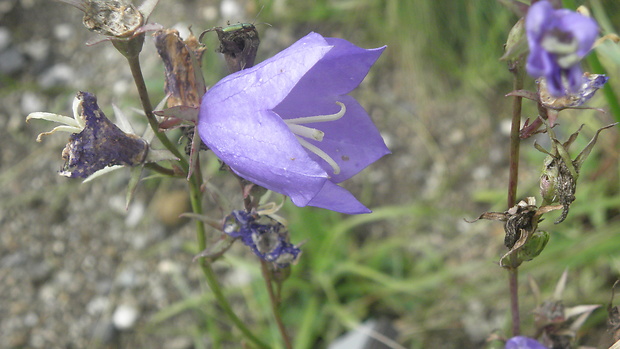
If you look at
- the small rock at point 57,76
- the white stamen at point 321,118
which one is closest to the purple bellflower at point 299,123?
the white stamen at point 321,118

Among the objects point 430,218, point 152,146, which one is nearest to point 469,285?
point 430,218

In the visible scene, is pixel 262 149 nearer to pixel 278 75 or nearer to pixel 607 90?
pixel 278 75

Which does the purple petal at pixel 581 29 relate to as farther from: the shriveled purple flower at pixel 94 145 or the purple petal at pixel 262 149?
the shriveled purple flower at pixel 94 145

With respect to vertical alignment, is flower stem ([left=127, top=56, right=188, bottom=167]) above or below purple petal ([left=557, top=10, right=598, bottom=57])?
below

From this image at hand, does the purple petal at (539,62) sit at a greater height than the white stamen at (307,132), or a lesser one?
greater

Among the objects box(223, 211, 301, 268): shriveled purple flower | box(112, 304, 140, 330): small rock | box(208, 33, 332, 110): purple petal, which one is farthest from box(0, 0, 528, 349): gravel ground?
box(208, 33, 332, 110): purple petal

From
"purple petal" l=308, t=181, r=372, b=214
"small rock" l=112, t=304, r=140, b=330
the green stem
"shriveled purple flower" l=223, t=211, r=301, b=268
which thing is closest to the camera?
"purple petal" l=308, t=181, r=372, b=214

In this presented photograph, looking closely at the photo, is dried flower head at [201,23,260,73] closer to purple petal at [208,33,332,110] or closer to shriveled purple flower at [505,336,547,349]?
purple petal at [208,33,332,110]
